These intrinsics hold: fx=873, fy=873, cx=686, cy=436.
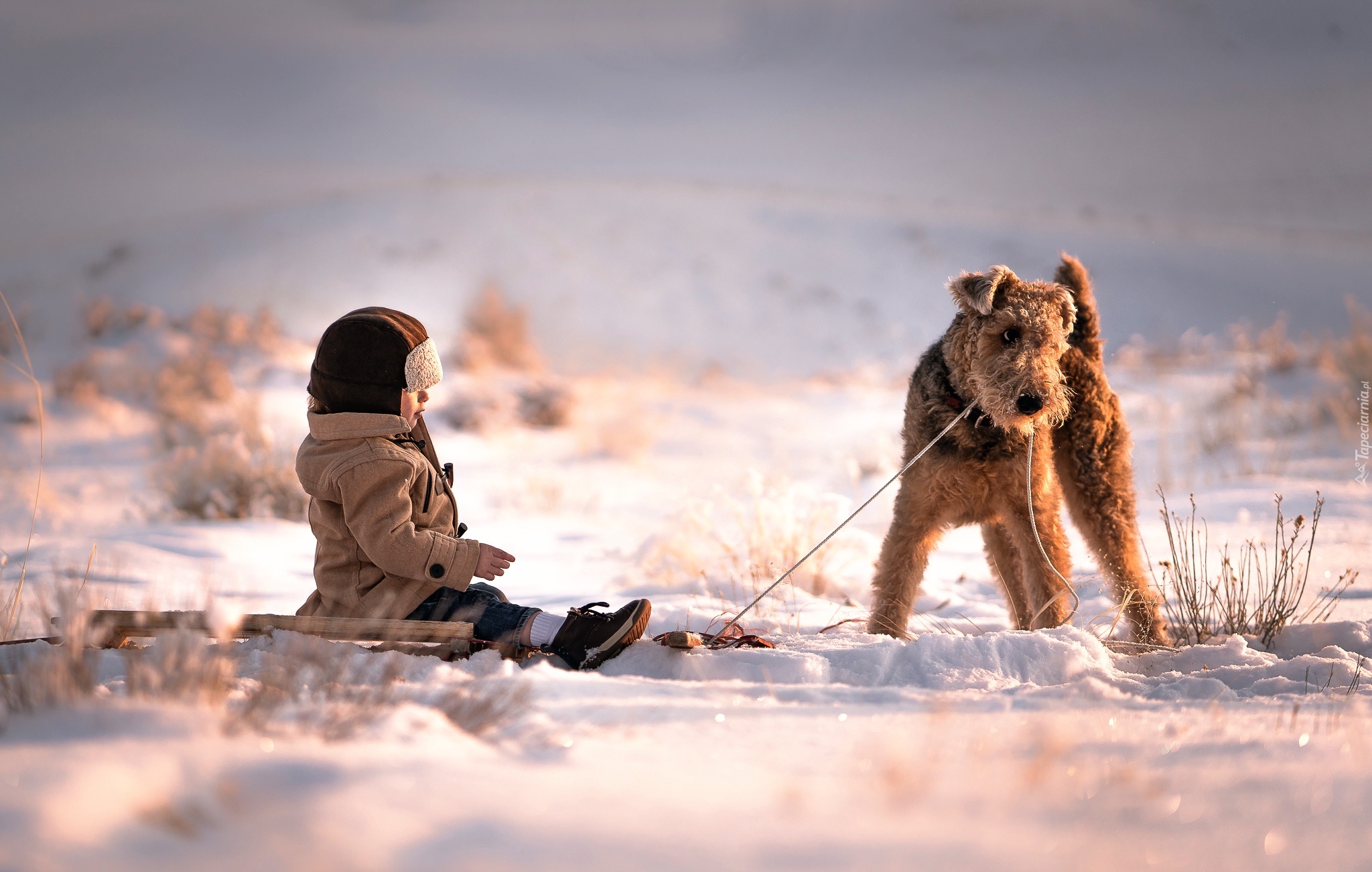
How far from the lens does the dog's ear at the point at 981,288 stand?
3.59 m

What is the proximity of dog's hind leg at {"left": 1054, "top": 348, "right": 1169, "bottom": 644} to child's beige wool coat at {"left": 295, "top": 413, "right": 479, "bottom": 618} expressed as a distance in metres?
2.87

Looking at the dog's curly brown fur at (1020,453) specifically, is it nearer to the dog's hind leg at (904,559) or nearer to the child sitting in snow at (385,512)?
the dog's hind leg at (904,559)

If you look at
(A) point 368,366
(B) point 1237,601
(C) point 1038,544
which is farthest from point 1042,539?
(A) point 368,366

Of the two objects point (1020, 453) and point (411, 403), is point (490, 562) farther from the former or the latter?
point (1020, 453)

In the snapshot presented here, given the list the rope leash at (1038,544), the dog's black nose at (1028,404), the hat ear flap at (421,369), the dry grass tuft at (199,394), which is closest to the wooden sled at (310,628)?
the hat ear flap at (421,369)

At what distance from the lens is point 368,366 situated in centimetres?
335

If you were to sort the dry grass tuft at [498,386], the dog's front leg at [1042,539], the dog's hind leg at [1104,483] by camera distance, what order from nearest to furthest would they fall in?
the dog's front leg at [1042,539] < the dog's hind leg at [1104,483] < the dry grass tuft at [498,386]

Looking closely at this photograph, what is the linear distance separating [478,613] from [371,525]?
0.56 m

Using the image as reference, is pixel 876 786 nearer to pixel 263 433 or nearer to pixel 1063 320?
A: pixel 1063 320

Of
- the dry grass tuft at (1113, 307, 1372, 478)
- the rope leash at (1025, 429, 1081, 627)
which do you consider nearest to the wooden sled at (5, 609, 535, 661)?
the rope leash at (1025, 429, 1081, 627)

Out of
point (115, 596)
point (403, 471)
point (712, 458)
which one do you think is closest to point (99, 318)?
point (712, 458)

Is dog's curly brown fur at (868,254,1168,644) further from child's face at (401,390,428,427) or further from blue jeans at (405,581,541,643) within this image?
child's face at (401,390,428,427)

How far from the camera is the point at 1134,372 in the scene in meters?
Answer: 17.8

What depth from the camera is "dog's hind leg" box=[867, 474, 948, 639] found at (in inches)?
155
